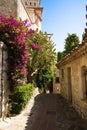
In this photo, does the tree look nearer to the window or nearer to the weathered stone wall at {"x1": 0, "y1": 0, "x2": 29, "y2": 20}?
the weathered stone wall at {"x1": 0, "y1": 0, "x2": 29, "y2": 20}

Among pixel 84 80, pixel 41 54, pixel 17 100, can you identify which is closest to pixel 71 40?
pixel 41 54

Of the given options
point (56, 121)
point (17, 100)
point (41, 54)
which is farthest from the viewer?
point (41, 54)

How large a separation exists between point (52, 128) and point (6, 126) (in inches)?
77.8

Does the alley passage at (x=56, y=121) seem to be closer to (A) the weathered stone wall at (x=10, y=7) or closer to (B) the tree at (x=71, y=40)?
(A) the weathered stone wall at (x=10, y=7)

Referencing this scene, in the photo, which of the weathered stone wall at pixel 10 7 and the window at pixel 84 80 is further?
the weathered stone wall at pixel 10 7

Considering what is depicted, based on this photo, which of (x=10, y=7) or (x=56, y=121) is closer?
(x=56, y=121)

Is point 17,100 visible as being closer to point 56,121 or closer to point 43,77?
point 56,121

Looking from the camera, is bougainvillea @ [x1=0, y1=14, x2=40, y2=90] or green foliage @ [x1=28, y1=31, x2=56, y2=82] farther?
green foliage @ [x1=28, y1=31, x2=56, y2=82]

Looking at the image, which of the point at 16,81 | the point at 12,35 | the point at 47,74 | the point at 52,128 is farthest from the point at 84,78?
the point at 47,74

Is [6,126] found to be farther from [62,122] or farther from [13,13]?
[13,13]

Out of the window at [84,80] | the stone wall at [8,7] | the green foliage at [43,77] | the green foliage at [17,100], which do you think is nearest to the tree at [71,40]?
the green foliage at [43,77]

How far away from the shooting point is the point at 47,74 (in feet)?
83.3

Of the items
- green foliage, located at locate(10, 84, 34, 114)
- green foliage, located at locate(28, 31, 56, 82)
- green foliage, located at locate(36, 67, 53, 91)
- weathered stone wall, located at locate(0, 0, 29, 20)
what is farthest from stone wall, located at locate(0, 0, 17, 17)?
green foliage, located at locate(36, 67, 53, 91)

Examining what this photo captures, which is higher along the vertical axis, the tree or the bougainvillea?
the tree
